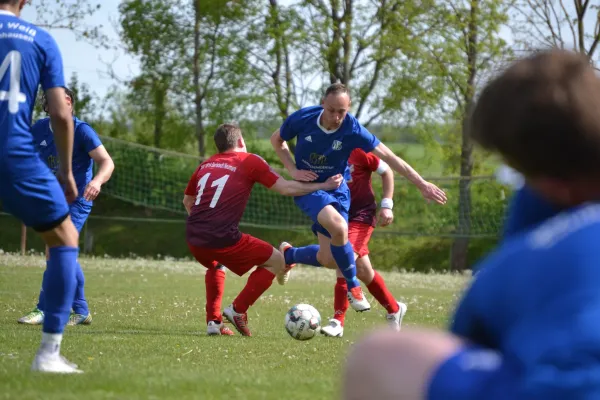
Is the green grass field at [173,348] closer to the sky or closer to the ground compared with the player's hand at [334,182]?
closer to the ground

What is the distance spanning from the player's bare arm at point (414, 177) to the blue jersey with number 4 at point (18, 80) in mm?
4393

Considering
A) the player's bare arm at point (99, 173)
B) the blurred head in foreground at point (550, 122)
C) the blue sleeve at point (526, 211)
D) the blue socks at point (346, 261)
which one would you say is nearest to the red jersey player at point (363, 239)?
the blue socks at point (346, 261)

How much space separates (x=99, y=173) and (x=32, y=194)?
3.57 m

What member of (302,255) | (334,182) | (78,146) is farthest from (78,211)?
(334,182)

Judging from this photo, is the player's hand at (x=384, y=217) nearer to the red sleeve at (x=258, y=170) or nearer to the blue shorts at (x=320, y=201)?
the blue shorts at (x=320, y=201)

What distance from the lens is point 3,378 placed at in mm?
4695

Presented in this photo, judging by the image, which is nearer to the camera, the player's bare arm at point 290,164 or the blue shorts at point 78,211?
the player's bare arm at point 290,164

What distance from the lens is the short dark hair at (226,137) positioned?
9.11 m

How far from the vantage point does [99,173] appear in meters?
8.41

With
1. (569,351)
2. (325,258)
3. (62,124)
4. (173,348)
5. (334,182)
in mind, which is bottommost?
(173,348)

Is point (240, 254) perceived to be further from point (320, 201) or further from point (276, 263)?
point (320, 201)

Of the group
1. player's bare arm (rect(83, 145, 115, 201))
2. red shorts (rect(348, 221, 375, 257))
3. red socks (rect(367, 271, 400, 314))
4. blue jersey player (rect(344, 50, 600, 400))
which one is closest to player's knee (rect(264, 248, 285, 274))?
red socks (rect(367, 271, 400, 314))

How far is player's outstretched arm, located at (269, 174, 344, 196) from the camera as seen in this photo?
855 cm

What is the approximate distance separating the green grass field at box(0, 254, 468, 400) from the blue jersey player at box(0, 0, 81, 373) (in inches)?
14.4
